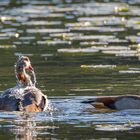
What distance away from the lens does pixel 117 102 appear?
599 inches

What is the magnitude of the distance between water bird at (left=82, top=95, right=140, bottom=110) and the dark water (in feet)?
0.50

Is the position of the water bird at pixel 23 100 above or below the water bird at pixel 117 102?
above

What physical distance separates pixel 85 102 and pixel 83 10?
16492 millimetres

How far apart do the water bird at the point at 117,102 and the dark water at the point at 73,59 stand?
0.50ft

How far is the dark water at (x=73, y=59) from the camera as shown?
13.4 meters

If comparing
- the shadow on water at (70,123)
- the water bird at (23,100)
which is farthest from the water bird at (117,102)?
the water bird at (23,100)

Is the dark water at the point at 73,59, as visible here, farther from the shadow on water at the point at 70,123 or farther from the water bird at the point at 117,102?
the water bird at the point at 117,102

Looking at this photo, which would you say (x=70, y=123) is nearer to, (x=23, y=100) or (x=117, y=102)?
(x=23, y=100)

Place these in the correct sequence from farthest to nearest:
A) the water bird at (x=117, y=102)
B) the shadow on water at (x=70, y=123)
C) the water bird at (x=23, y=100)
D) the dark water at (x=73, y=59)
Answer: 1. the water bird at (x=117, y=102)
2. the water bird at (x=23, y=100)
3. the dark water at (x=73, y=59)
4. the shadow on water at (x=70, y=123)

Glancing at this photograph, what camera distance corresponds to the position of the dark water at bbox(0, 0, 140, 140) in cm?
1345

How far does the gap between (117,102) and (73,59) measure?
601 cm

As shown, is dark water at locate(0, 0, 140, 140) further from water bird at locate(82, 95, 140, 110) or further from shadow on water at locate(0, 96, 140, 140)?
water bird at locate(82, 95, 140, 110)

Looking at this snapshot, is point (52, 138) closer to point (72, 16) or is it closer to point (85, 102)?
point (85, 102)

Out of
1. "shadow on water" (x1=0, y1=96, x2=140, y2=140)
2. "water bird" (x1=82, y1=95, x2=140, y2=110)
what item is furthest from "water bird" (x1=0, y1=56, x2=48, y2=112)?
"water bird" (x1=82, y1=95, x2=140, y2=110)
